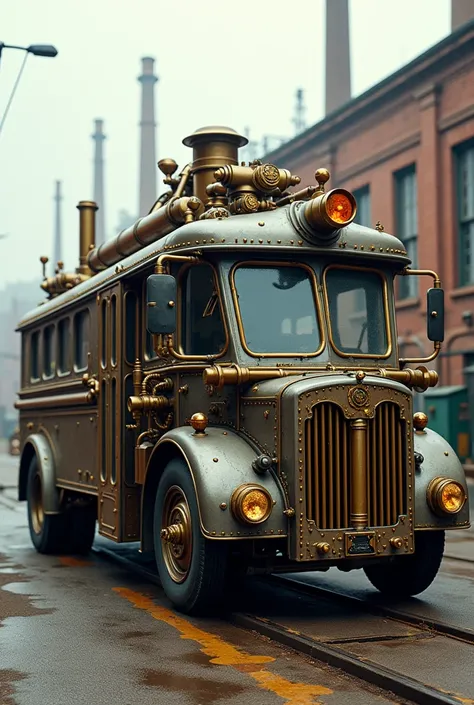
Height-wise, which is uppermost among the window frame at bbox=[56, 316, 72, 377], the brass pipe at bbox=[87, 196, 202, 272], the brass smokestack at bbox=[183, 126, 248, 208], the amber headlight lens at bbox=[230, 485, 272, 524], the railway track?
the brass smokestack at bbox=[183, 126, 248, 208]

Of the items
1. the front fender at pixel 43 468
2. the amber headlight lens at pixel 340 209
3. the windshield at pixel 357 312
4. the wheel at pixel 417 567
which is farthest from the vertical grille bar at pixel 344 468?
the front fender at pixel 43 468

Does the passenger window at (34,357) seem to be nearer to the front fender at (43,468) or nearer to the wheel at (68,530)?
the front fender at (43,468)

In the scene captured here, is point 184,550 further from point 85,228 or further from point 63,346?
point 85,228

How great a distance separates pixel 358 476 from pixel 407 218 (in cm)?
1915

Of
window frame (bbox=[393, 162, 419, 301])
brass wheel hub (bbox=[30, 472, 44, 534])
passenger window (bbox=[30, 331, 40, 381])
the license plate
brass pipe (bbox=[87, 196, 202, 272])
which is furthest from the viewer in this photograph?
window frame (bbox=[393, 162, 419, 301])

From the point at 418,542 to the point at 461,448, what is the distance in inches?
565

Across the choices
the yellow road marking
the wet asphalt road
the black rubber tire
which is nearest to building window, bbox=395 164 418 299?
the black rubber tire

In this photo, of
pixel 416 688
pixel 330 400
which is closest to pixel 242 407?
pixel 330 400

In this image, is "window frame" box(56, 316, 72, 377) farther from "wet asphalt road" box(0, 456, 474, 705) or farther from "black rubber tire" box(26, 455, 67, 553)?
"wet asphalt road" box(0, 456, 474, 705)

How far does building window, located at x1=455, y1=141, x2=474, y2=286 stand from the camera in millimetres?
23188

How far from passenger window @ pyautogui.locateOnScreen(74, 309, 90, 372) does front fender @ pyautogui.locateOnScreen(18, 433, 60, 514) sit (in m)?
1.22

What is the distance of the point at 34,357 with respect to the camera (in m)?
12.9

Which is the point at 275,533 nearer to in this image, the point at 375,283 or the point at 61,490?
the point at 375,283

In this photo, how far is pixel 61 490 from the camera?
36.8 ft
